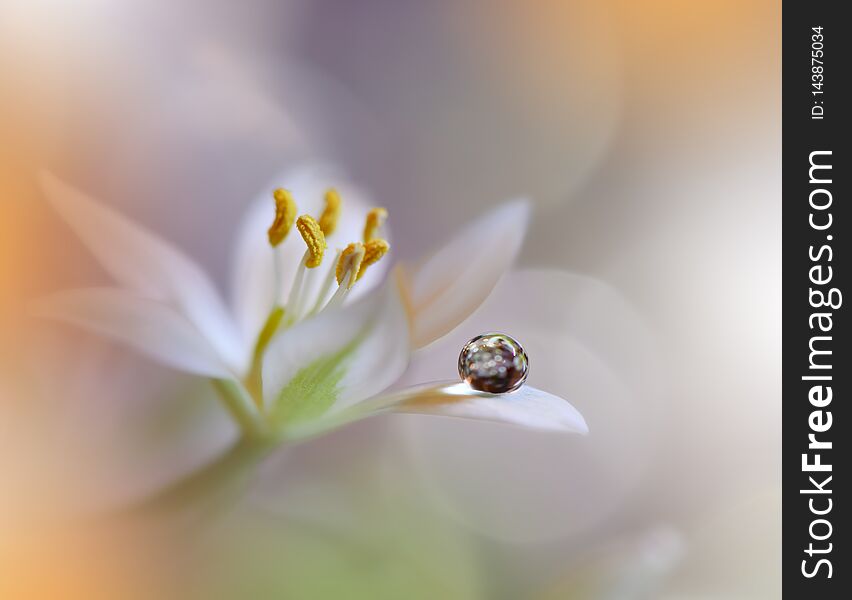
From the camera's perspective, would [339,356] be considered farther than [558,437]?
No

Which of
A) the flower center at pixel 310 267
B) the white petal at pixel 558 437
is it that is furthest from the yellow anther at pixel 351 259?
the white petal at pixel 558 437

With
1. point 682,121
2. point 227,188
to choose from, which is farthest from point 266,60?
point 682,121

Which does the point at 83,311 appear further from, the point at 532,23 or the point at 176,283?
the point at 532,23

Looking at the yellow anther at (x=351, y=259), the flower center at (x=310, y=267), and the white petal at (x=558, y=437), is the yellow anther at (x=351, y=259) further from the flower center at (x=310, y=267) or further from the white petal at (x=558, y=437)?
the white petal at (x=558, y=437)
